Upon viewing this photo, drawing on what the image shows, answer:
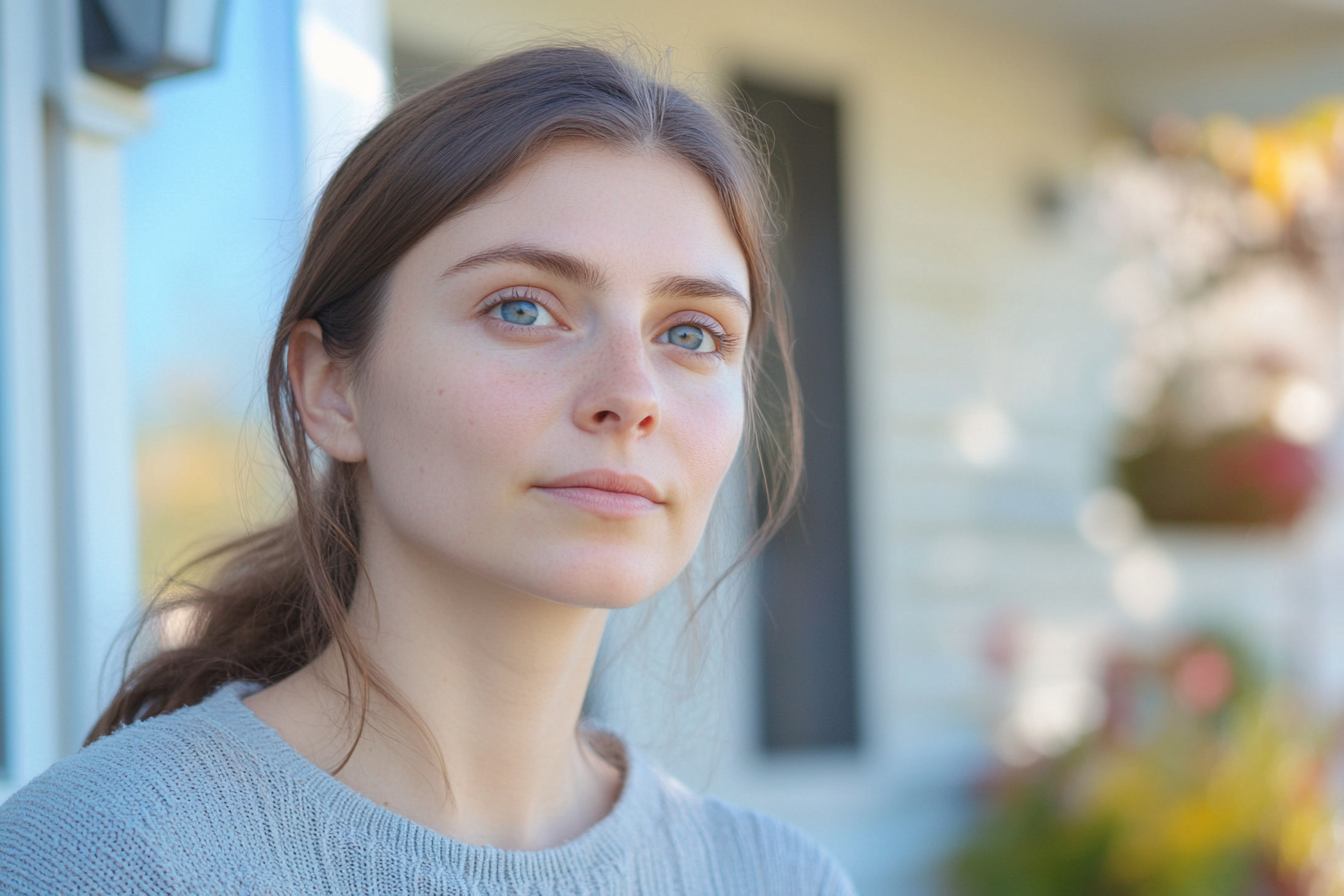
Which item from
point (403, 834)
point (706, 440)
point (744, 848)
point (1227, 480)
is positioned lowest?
point (1227, 480)

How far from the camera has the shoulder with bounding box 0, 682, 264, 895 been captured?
3.22 ft

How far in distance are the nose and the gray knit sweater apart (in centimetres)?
42

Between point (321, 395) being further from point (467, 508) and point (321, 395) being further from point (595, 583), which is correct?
point (595, 583)

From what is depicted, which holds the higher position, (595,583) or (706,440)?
(706,440)

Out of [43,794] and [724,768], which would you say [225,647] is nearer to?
[43,794]

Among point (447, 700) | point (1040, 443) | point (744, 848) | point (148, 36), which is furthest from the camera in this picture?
point (1040, 443)

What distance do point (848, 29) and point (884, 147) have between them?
449mm

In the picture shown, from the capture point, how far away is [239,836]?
3.50ft

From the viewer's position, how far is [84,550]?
175cm

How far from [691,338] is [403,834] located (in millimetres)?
558

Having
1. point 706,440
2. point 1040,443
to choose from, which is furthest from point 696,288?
point 1040,443

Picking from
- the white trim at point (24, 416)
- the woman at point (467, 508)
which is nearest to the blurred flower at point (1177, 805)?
the woman at point (467, 508)

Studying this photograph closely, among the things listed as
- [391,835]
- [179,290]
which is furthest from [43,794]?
[179,290]

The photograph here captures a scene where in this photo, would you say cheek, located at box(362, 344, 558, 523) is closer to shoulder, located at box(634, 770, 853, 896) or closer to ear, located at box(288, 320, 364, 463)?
ear, located at box(288, 320, 364, 463)
